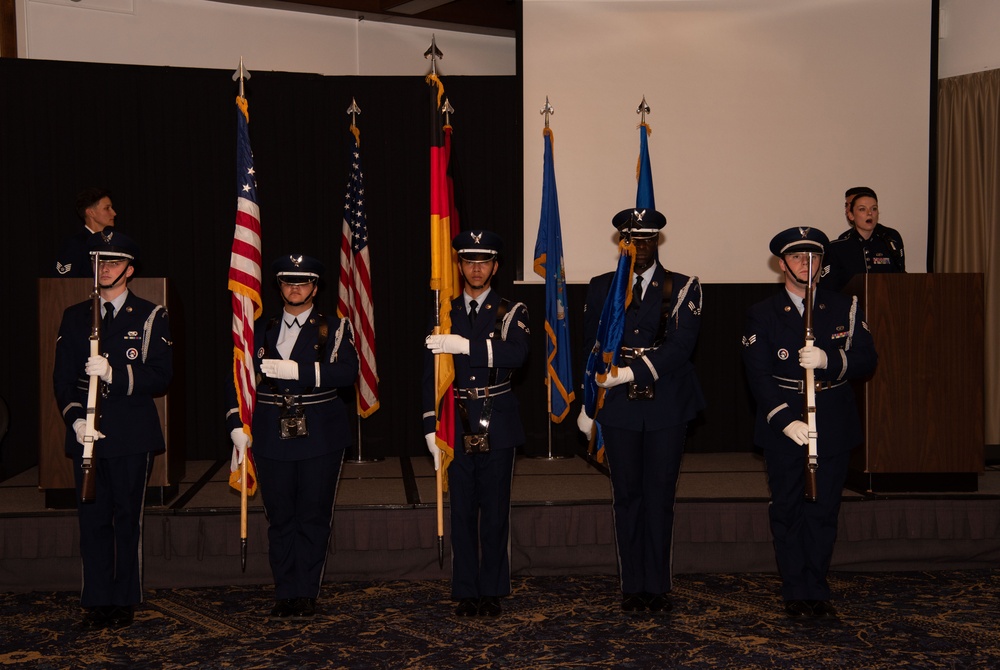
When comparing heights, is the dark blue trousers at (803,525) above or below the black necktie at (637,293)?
below

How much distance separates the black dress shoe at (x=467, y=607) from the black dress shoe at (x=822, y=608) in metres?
1.45

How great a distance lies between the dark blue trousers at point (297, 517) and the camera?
4.44m

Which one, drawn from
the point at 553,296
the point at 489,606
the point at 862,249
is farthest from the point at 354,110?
the point at 489,606

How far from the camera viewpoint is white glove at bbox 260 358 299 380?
171 inches

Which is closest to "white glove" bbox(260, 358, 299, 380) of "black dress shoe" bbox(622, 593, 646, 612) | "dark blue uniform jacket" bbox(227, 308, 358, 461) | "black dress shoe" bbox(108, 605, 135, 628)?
"dark blue uniform jacket" bbox(227, 308, 358, 461)

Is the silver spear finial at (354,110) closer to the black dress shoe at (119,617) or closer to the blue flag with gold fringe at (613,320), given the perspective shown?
the blue flag with gold fringe at (613,320)

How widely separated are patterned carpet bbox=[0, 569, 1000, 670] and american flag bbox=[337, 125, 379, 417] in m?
1.82

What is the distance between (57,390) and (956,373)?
4389 mm

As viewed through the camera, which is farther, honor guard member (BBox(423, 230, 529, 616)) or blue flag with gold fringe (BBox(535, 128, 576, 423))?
blue flag with gold fringe (BBox(535, 128, 576, 423))

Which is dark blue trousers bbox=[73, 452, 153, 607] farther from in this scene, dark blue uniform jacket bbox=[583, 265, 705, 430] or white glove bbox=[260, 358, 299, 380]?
dark blue uniform jacket bbox=[583, 265, 705, 430]

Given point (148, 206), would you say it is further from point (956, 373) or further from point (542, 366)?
point (956, 373)

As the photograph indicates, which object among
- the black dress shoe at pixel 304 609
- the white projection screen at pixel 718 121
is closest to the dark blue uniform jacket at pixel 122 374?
the black dress shoe at pixel 304 609

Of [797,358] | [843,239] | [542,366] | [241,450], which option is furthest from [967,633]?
[542,366]

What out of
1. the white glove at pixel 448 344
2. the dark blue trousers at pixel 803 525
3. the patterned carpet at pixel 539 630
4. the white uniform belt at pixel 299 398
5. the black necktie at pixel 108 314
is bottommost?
the patterned carpet at pixel 539 630
